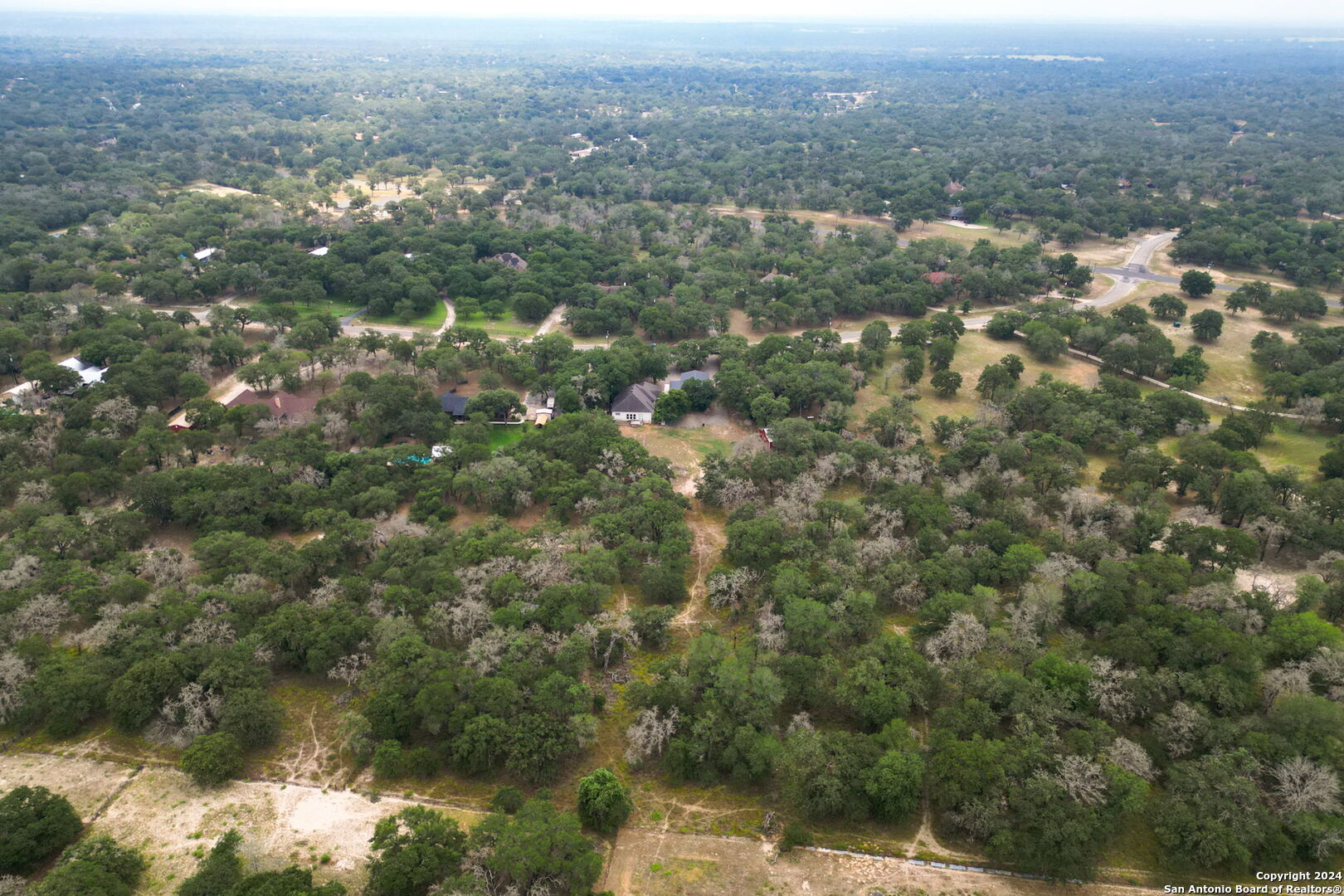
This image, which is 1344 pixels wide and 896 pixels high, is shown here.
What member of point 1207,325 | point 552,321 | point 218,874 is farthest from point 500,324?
point 1207,325

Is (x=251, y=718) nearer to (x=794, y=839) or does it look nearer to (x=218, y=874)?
(x=218, y=874)

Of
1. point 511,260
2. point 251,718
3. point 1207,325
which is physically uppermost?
point 511,260

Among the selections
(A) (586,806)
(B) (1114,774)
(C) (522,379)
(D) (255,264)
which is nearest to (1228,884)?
(B) (1114,774)

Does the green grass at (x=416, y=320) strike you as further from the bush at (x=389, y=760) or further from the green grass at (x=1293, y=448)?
the green grass at (x=1293, y=448)

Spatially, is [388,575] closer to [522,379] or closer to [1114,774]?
[522,379]

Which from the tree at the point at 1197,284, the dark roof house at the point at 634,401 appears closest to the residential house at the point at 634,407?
the dark roof house at the point at 634,401

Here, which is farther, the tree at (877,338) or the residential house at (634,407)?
the tree at (877,338)
